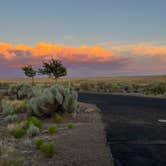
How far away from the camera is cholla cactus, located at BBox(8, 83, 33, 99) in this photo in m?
25.3

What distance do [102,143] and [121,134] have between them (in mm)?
2102

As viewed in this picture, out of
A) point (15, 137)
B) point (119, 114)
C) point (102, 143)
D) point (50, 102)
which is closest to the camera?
point (102, 143)

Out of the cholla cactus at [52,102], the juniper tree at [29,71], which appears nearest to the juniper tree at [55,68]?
the juniper tree at [29,71]

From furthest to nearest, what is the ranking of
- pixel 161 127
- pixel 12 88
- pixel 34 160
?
pixel 12 88 → pixel 161 127 → pixel 34 160

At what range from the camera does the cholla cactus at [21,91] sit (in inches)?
995

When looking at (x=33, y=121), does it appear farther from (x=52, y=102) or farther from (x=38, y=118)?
(x=52, y=102)

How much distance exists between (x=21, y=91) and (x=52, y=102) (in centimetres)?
833

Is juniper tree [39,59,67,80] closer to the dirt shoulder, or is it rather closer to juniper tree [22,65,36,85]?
juniper tree [22,65,36,85]

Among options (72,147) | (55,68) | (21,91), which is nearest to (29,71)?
(55,68)

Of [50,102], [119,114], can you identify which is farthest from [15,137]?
[119,114]

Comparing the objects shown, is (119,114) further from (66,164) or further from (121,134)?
(66,164)

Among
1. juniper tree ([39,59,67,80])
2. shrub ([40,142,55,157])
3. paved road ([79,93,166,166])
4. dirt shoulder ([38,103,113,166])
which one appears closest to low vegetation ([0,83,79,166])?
shrub ([40,142,55,157])

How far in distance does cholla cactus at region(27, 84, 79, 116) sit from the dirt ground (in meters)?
2.22

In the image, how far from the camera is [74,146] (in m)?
10.6
